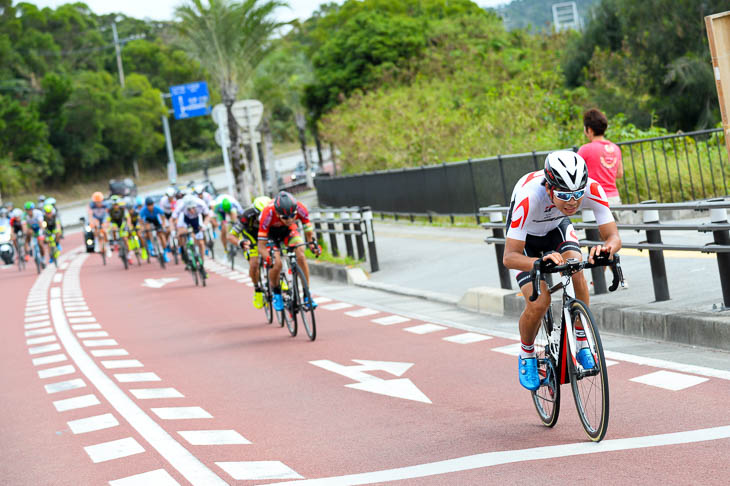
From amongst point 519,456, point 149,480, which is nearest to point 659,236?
point 519,456

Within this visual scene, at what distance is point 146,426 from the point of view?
8.52 meters

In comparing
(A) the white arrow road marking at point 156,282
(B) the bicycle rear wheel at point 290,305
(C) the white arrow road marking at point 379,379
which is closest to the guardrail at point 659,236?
(C) the white arrow road marking at point 379,379

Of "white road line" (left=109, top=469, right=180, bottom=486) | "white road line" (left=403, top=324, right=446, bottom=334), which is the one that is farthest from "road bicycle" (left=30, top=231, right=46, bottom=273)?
"white road line" (left=109, top=469, right=180, bottom=486)

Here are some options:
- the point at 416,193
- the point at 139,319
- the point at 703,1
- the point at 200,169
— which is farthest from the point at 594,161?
the point at 200,169

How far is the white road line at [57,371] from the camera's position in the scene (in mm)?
12195

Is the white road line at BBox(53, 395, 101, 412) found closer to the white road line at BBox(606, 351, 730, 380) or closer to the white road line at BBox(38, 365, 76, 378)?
the white road line at BBox(38, 365, 76, 378)

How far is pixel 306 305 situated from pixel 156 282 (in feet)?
40.8

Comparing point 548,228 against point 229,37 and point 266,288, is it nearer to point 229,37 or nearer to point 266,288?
point 266,288

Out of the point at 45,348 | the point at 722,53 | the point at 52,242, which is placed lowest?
the point at 45,348

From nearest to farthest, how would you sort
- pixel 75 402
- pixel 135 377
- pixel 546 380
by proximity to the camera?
pixel 546 380, pixel 75 402, pixel 135 377

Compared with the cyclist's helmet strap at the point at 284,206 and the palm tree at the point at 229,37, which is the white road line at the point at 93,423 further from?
the palm tree at the point at 229,37

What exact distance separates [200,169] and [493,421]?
324ft

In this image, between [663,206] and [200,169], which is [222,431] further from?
[200,169]

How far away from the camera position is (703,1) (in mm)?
35656
